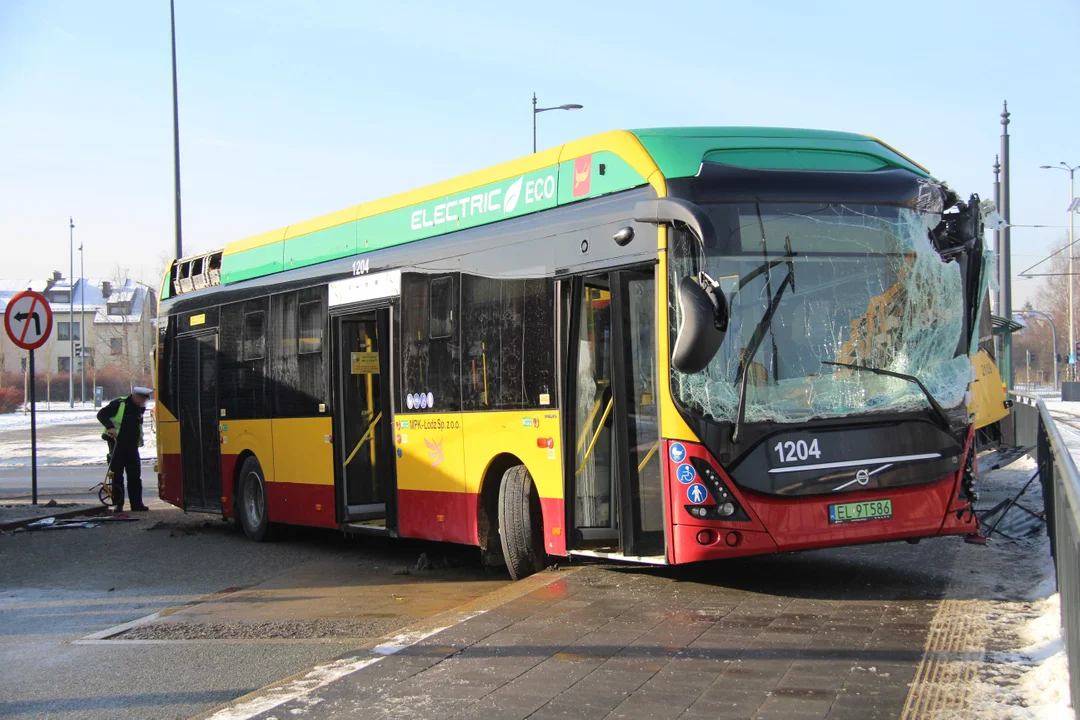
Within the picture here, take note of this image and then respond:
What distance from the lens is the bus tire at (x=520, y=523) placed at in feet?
31.2

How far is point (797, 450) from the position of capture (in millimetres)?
7785

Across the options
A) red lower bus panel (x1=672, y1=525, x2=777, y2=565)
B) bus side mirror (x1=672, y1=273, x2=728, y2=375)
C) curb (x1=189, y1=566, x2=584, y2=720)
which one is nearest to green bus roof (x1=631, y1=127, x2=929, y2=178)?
bus side mirror (x1=672, y1=273, x2=728, y2=375)

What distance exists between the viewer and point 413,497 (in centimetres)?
1114

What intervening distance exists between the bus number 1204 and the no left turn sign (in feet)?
42.1

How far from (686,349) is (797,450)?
1297 millimetres

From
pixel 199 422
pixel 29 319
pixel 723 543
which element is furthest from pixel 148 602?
pixel 29 319

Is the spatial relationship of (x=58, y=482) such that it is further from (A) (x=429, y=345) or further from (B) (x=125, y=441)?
(A) (x=429, y=345)

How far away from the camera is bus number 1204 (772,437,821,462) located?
25.4ft

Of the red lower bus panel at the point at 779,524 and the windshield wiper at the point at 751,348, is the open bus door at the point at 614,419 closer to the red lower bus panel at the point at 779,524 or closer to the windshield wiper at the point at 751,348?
the red lower bus panel at the point at 779,524

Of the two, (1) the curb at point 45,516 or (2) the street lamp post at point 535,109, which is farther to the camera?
(2) the street lamp post at point 535,109

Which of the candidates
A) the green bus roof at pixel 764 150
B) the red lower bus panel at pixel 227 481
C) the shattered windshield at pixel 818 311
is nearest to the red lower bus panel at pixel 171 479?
the red lower bus panel at pixel 227 481

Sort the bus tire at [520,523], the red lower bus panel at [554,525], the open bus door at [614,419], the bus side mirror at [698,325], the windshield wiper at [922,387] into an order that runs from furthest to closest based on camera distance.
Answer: the bus tire at [520,523] → the red lower bus panel at [554,525] → the open bus door at [614,419] → the windshield wiper at [922,387] → the bus side mirror at [698,325]

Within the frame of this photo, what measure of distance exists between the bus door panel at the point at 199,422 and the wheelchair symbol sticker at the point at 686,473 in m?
9.01

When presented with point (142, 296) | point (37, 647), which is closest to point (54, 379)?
point (142, 296)
